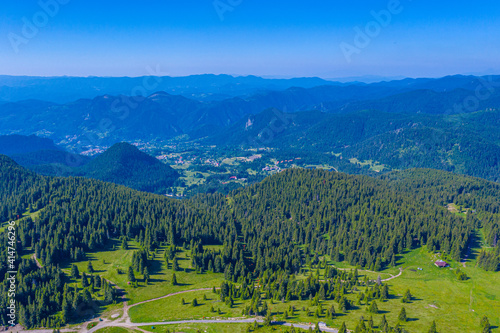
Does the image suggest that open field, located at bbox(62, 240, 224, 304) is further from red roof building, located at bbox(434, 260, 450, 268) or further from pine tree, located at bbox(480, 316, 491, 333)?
red roof building, located at bbox(434, 260, 450, 268)

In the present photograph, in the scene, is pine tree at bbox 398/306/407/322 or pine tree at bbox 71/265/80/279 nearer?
pine tree at bbox 398/306/407/322

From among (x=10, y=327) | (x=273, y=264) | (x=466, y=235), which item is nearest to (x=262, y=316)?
(x=273, y=264)

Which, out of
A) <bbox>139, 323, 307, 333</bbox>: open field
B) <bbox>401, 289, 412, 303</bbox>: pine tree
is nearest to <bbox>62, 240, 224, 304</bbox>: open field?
<bbox>139, 323, 307, 333</bbox>: open field

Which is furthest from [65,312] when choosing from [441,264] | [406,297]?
[441,264]

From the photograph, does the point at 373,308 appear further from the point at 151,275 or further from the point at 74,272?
the point at 74,272

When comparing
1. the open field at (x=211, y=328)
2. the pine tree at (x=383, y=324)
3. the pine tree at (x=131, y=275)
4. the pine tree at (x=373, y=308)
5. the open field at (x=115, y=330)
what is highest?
the pine tree at (x=383, y=324)

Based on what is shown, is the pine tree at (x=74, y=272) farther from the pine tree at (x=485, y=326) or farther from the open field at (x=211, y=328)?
the pine tree at (x=485, y=326)

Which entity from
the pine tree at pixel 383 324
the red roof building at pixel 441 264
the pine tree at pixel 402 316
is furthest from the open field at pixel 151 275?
the red roof building at pixel 441 264

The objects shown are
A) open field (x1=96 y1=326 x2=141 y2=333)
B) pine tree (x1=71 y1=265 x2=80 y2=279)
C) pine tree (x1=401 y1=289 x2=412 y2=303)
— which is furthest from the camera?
pine tree (x1=71 y1=265 x2=80 y2=279)

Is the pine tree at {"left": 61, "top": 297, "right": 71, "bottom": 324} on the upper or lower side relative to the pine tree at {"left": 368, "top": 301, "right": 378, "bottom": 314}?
lower

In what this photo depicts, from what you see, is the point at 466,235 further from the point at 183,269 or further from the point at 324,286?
the point at 183,269

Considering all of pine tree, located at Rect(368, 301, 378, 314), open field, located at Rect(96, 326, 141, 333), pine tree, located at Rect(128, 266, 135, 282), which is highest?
pine tree, located at Rect(368, 301, 378, 314)
